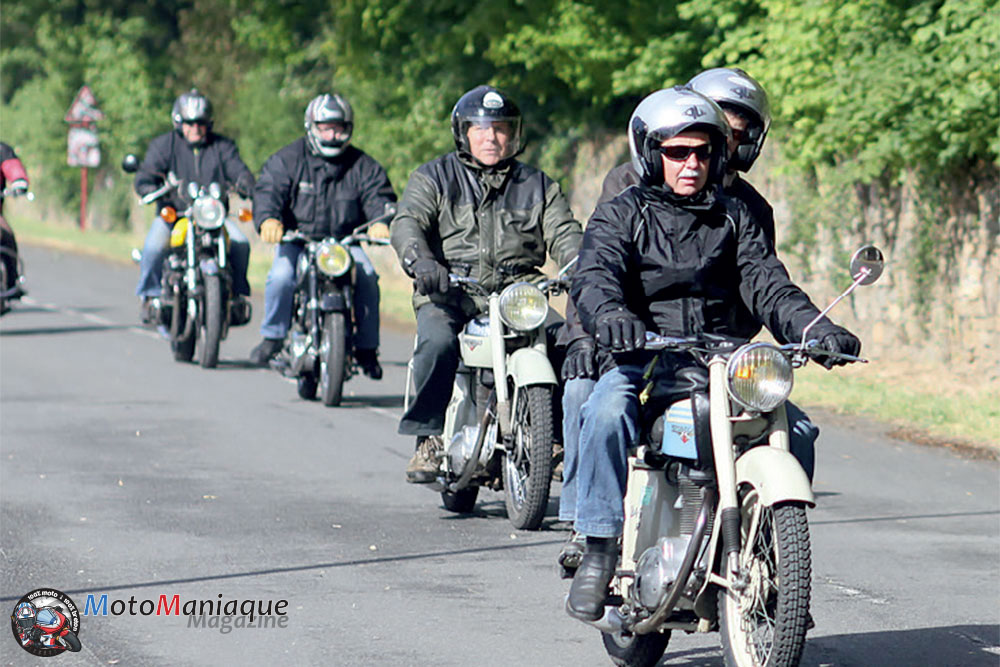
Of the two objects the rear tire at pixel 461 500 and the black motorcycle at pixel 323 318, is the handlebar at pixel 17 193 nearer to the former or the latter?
the black motorcycle at pixel 323 318

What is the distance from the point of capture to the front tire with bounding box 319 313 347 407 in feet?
42.2

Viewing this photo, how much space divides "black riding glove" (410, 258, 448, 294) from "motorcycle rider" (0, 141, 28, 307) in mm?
8192

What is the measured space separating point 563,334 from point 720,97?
1117mm

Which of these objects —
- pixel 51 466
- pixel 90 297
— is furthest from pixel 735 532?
pixel 90 297

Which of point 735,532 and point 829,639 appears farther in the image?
point 829,639

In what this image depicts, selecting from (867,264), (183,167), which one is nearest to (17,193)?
(183,167)

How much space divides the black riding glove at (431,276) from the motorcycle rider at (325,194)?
4.44 m

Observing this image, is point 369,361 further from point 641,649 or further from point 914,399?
point 641,649

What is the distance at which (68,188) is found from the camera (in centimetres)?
4794

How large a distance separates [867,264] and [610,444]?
0.94 metres

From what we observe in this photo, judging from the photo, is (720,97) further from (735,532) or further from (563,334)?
(735,532)

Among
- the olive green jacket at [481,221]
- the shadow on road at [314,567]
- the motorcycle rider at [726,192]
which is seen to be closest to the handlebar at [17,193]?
the olive green jacket at [481,221]

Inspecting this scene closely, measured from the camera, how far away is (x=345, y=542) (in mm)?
8406

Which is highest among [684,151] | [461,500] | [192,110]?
[192,110]
